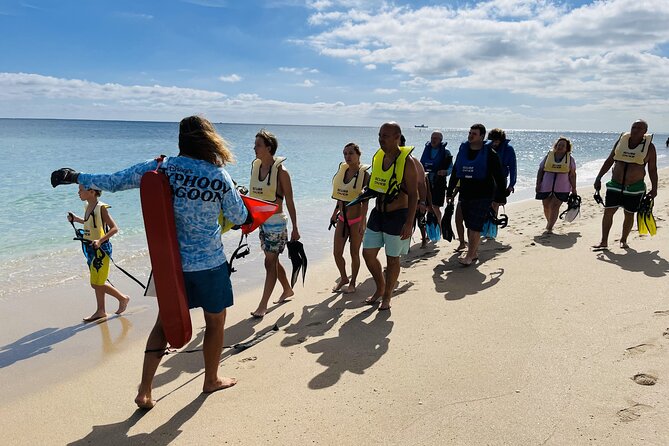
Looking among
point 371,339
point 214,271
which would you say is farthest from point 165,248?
point 371,339

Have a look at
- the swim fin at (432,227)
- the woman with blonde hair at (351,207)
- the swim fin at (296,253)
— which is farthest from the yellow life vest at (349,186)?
the swim fin at (432,227)

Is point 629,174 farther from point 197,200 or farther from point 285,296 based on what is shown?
point 197,200

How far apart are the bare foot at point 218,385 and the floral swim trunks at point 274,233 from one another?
1.98 m

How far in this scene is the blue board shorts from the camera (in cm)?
468

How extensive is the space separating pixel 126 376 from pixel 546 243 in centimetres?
618

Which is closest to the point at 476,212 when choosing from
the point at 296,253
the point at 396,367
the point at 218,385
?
the point at 296,253

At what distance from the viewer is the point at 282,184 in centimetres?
502

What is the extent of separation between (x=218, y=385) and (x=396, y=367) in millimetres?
1307

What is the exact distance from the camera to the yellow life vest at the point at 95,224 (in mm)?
5327

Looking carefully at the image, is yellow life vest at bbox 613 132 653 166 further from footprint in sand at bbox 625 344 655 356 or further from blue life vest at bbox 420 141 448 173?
footprint in sand at bbox 625 344 655 356

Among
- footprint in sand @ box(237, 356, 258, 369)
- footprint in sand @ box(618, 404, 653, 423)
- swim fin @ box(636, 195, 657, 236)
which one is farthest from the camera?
swim fin @ box(636, 195, 657, 236)

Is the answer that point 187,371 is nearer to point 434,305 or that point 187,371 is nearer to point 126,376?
point 126,376

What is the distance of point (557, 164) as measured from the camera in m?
8.30

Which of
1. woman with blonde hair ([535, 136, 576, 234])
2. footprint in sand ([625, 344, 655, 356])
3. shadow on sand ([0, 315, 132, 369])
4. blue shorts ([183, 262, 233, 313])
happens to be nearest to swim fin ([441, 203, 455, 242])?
woman with blonde hair ([535, 136, 576, 234])
